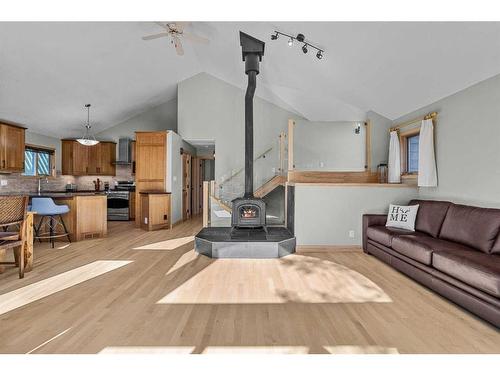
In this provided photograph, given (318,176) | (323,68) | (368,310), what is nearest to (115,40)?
(323,68)

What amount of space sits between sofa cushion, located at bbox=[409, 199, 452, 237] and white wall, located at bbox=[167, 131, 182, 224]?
5.47 meters

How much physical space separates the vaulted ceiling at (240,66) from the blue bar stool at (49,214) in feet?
7.91

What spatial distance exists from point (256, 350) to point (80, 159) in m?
8.16

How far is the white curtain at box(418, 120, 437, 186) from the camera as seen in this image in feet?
13.2

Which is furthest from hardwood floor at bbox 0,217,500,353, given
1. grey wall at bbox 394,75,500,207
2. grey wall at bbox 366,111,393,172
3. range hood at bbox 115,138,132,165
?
range hood at bbox 115,138,132,165

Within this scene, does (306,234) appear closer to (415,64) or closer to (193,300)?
(193,300)

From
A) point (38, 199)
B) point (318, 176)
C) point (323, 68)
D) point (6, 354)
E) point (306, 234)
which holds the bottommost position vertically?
point (6, 354)

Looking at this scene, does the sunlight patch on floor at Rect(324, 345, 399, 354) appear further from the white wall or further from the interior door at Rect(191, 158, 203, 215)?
the interior door at Rect(191, 158, 203, 215)

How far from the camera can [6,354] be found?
5.72 feet

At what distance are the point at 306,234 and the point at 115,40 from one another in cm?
497

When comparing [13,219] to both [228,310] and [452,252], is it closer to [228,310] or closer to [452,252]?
[228,310]

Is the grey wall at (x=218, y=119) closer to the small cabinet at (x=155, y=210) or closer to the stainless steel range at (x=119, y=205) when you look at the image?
the small cabinet at (x=155, y=210)

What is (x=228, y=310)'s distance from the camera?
2.37m
